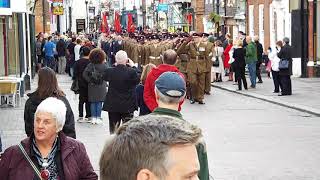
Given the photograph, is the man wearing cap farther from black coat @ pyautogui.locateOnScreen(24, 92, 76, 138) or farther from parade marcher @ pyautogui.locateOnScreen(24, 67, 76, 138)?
parade marcher @ pyautogui.locateOnScreen(24, 67, 76, 138)

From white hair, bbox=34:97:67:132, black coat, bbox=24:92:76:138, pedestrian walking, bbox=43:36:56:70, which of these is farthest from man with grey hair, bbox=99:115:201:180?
pedestrian walking, bbox=43:36:56:70

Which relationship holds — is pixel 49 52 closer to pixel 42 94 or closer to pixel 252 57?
pixel 252 57

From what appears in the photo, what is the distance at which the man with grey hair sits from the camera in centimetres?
268

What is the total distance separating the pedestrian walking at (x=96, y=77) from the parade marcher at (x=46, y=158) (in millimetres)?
10860

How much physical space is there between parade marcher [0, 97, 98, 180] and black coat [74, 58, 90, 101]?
38.4ft

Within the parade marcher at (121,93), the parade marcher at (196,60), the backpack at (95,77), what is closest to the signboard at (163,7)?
the parade marcher at (196,60)

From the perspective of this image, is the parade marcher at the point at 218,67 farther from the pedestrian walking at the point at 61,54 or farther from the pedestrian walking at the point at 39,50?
the pedestrian walking at the point at 61,54

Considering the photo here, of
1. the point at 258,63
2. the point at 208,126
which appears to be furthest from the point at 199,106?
the point at 258,63

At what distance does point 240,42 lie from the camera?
28391mm

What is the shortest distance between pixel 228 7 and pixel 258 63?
23907 mm

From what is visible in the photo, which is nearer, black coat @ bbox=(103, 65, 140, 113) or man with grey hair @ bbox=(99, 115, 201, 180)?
man with grey hair @ bbox=(99, 115, 201, 180)

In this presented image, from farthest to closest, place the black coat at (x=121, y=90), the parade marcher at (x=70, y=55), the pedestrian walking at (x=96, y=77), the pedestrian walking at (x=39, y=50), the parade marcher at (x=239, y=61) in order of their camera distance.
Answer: the pedestrian walking at (x=39, y=50), the parade marcher at (x=70, y=55), the parade marcher at (x=239, y=61), the pedestrian walking at (x=96, y=77), the black coat at (x=121, y=90)

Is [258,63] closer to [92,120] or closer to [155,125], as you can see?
[92,120]

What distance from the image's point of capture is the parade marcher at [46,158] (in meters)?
5.79
